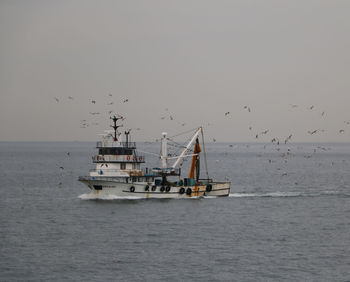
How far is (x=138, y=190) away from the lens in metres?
80.2

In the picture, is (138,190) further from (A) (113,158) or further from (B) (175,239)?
(B) (175,239)

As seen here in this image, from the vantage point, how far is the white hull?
78625mm

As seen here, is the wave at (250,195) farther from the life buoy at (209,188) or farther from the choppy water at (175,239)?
the life buoy at (209,188)

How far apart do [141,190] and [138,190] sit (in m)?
0.47

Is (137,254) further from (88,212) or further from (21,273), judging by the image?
(88,212)

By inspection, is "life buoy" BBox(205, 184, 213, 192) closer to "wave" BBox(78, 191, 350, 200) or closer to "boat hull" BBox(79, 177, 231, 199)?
"boat hull" BBox(79, 177, 231, 199)

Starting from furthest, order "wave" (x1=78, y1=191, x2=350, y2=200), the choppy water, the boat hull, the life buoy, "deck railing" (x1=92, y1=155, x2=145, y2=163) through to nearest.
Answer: the life buoy < "deck railing" (x1=92, y1=155, x2=145, y2=163) < "wave" (x1=78, y1=191, x2=350, y2=200) < the boat hull < the choppy water

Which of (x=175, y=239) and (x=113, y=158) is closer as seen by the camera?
(x=175, y=239)

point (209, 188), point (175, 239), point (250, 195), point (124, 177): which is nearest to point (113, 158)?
point (124, 177)

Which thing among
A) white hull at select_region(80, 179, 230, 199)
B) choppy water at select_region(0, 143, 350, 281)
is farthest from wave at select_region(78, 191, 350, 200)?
choppy water at select_region(0, 143, 350, 281)

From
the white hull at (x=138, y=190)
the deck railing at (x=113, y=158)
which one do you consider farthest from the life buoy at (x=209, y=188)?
the deck railing at (x=113, y=158)

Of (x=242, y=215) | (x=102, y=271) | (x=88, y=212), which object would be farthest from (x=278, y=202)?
(x=102, y=271)

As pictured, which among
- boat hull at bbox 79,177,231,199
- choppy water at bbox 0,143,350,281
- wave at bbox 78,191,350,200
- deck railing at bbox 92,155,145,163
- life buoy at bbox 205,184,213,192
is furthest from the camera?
life buoy at bbox 205,184,213,192

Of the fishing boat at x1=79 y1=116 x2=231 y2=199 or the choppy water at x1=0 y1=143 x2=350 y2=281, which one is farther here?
the fishing boat at x1=79 y1=116 x2=231 y2=199
